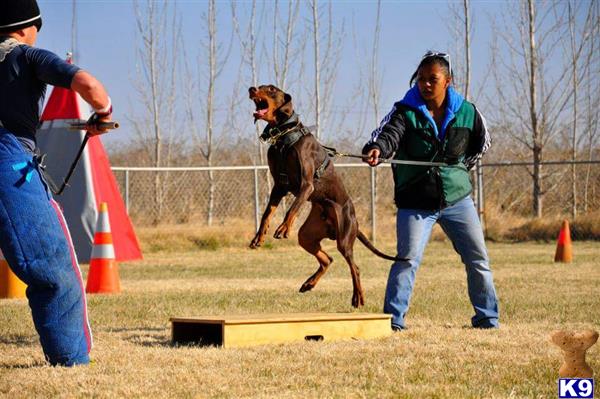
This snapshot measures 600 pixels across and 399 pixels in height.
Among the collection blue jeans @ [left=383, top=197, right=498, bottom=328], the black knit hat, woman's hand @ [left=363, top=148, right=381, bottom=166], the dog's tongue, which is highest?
the black knit hat

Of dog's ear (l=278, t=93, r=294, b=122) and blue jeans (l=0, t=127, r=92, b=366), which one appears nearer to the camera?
blue jeans (l=0, t=127, r=92, b=366)

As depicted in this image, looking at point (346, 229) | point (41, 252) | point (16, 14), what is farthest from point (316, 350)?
point (16, 14)

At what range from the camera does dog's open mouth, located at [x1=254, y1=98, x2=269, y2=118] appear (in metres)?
6.73

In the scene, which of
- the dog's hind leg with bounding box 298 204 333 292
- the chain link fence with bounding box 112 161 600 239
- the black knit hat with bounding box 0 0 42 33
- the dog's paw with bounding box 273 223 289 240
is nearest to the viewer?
the black knit hat with bounding box 0 0 42 33

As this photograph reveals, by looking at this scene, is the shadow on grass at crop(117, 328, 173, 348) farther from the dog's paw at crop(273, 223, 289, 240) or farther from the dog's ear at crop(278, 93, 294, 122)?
the dog's ear at crop(278, 93, 294, 122)

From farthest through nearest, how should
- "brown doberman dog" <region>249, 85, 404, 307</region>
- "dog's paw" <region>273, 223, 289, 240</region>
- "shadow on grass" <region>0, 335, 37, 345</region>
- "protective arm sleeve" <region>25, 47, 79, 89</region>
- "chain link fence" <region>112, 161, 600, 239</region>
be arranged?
"chain link fence" <region>112, 161, 600, 239</region> → "shadow on grass" <region>0, 335, 37, 345</region> → "brown doberman dog" <region>249, 85, 404, 307</region> → "dog's paw" <region>273, 223, 289, 240</region> → "protective arm sleeve" <region>25, 47, 79, 89</region>

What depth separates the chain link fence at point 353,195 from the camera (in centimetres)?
2131

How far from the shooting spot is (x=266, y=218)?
22.7ft

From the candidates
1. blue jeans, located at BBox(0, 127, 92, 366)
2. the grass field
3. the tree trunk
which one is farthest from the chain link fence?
blue jeans, located at BBox(0, 127, 92, 366)

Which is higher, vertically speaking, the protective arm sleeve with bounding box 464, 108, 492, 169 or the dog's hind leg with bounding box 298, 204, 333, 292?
the protective arm sleeve with bounding box 464, 108, 492, 169

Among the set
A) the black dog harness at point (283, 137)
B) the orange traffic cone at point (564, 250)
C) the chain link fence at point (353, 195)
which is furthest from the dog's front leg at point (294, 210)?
the chain link fence at point (353, 195)

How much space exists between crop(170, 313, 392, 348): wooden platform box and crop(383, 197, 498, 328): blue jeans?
520mm

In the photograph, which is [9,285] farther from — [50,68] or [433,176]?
[50,68]

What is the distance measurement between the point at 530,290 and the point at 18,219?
6916mm
